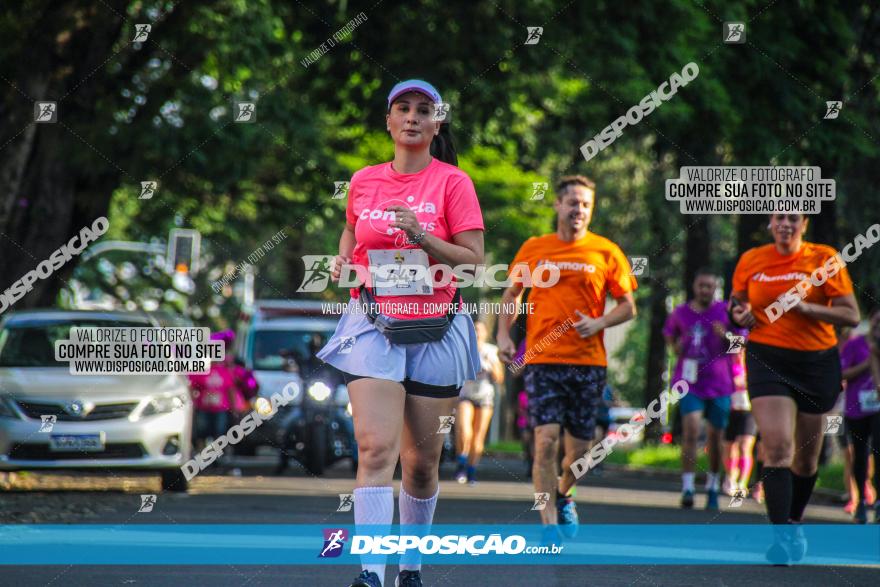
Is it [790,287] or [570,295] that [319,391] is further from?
[790,287]

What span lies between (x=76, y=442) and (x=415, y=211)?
8.04 meters

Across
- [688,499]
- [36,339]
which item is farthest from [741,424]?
[36,339]

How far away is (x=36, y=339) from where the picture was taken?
14828 mm

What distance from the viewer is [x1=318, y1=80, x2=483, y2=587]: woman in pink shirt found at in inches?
245

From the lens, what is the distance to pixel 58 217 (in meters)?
19.4

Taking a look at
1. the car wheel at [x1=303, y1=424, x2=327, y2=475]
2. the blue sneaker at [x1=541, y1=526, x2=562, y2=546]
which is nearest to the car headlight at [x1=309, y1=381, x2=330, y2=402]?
the car wheel at [x1=303, y1=424, x2=327, y2=475]

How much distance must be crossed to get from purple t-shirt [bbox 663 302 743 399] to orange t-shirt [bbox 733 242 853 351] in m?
5.08

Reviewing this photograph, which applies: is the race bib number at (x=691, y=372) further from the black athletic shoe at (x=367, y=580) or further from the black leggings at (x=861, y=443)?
the black athletic shoe at (x=367, y=580)

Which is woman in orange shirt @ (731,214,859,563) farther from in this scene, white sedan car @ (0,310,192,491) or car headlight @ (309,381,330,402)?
car headlight @ (309,381,330,402)

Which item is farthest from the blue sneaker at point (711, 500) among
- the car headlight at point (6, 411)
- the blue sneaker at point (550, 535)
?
the car headlight at point (6, 411)

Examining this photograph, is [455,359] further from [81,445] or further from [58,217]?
[58,217]

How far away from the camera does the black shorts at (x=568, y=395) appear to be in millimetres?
9492

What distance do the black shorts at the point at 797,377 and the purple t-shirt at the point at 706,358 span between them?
17.1ft

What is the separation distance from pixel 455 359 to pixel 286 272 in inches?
1536
